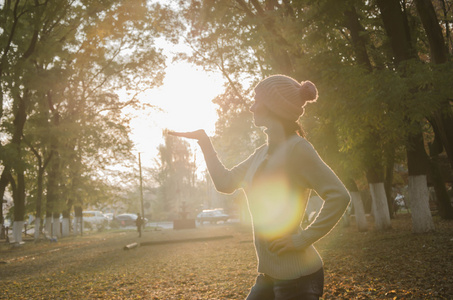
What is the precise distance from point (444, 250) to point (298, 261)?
366 inches

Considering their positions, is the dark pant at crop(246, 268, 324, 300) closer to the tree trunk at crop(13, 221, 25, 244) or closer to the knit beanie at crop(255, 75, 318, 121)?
the knit beanie at crop(255, 75, 318, 121)

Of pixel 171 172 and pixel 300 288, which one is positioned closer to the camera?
pixel 300 288

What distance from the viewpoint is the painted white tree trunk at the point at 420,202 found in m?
13.3

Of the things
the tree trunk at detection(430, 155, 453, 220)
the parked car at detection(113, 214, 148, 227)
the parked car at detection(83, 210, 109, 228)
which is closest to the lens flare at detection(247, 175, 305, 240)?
the tree trunk at detection(430, 155, 453, 220)

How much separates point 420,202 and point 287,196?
12.5 metres

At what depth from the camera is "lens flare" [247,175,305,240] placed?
2.15 m

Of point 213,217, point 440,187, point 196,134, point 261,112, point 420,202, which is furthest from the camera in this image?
point 213,217

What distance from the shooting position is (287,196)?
2174 mm

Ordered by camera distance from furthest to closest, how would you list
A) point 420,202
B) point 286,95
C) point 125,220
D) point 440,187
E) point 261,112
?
point 125,220, point 440,187, point 420,202, point 261,112, point 286,95

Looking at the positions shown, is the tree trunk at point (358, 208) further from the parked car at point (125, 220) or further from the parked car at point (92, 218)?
the parked car at point (125, 220)

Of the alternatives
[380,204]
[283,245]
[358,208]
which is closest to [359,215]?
[358,208]

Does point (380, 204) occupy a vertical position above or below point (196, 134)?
below

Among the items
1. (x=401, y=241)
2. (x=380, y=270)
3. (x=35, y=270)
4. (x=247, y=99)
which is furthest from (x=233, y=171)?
(x=247, y=99)

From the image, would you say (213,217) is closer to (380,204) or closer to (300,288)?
(380,204)
